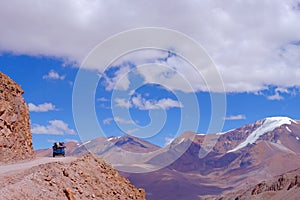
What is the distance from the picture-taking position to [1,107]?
1420 inches

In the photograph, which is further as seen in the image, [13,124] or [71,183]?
[13,124]

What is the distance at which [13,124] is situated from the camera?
122ft

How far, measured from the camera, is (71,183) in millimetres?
22781

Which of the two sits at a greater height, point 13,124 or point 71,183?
point 13,124

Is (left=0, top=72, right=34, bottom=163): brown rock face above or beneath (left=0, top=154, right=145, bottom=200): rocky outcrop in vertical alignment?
above

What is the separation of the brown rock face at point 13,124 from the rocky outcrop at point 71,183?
9651 mm

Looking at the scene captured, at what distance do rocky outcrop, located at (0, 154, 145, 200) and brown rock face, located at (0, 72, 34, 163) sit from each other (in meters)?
9.65

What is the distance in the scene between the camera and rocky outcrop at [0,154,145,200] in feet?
64.5

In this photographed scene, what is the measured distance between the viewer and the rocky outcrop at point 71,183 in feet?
64.5

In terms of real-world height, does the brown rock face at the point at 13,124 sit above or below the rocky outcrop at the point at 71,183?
above

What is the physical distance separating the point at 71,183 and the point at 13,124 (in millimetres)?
16387

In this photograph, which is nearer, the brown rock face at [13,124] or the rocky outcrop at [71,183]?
the rocky outcrop at [71,183]

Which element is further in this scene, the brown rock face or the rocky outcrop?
the brown rock face

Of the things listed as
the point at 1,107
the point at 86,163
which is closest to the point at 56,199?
the point at 86,163
